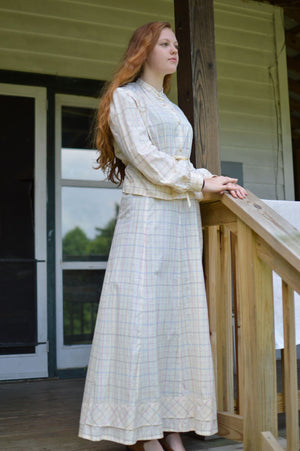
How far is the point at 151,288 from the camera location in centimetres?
191

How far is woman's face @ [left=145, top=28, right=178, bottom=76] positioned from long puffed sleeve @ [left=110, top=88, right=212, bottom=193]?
0.20 metres

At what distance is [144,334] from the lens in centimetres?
186

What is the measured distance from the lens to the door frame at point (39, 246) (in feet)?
12.3

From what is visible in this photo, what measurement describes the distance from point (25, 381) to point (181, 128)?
243cm

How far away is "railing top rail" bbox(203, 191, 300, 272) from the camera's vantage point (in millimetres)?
1673

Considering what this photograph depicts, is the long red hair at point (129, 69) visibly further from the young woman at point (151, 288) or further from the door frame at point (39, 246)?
the door frame at point (39, 246)

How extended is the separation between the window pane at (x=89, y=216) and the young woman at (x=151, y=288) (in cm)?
457

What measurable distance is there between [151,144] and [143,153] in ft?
0.20

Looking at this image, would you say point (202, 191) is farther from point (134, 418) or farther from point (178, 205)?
point (134, 418)

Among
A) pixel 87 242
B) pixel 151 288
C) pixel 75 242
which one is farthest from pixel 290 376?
pixel 75 242

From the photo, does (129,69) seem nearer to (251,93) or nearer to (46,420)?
(46,420)

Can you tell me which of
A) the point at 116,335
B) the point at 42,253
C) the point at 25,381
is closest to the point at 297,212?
the point at 116,335

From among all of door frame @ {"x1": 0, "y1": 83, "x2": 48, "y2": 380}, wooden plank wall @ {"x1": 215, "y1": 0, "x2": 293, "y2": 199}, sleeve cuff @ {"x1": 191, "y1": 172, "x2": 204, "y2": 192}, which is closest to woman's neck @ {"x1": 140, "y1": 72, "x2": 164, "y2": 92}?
sleeve cuff @ {"x1": 191, "y1": 172, "x2": 204, "y2": 192}

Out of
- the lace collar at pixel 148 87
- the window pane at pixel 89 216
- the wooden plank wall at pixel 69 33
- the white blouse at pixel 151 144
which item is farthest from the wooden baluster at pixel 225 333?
the window pane at pixel 89 216
